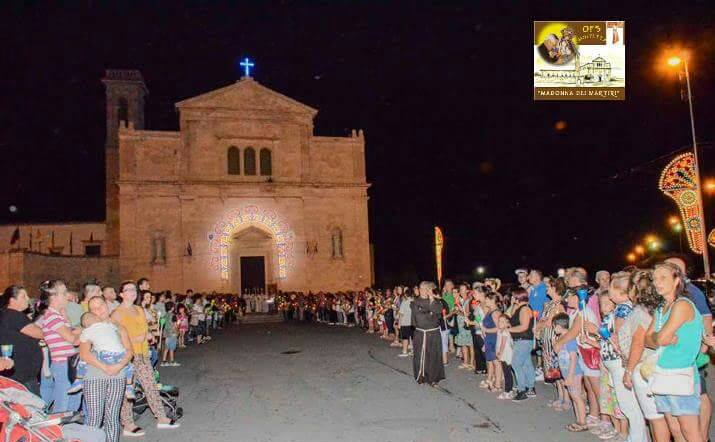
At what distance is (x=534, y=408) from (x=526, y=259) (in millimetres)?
38799

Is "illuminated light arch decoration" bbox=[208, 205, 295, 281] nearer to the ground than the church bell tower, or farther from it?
nearer to the ground

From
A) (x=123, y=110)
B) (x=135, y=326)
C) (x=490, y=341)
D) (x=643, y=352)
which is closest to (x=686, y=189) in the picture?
(x=490, y=341)

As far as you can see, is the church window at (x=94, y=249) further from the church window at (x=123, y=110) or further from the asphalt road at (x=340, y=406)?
the asphalt road at (x=340, y=406)

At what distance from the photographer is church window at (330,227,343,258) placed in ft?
123

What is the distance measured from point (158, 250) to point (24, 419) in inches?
1269

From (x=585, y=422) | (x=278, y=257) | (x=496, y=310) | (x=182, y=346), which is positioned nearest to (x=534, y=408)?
(x=585, y=422)

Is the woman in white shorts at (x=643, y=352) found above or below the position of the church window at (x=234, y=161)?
below

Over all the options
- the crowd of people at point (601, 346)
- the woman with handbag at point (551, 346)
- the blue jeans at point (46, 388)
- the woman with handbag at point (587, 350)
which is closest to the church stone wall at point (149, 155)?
the crowd of people at point (601, 346)

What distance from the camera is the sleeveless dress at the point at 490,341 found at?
9594mm

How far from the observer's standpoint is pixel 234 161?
3709 centimetres

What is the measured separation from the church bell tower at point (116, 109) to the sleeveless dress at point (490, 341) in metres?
36.9

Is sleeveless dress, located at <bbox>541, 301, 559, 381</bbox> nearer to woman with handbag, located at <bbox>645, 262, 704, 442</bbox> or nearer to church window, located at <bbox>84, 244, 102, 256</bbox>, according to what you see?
woman with handbag, located at <bbox>645, 262, 704, 442</bbox>

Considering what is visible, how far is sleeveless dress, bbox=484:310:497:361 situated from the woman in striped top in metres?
6.22

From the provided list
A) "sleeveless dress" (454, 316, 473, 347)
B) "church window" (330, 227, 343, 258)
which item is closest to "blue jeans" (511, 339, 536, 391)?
"sleeveless dress" (454, 316, 473, 347)
